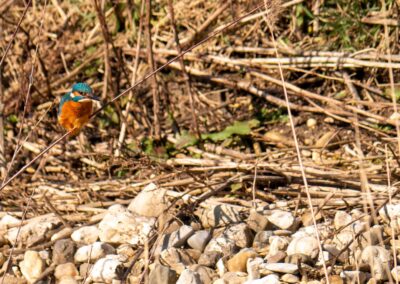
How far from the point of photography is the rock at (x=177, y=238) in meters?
4.28

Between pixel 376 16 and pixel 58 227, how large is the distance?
2447 millimetres

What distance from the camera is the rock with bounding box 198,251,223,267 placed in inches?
162

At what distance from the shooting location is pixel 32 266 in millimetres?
4352

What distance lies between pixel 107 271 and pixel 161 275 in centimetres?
32

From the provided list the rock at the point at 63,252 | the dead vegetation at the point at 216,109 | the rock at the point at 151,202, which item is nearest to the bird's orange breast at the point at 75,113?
the dead vegetation at the point at 216,109

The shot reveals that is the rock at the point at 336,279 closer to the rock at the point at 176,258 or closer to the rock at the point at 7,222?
the rock at the point at 176,258

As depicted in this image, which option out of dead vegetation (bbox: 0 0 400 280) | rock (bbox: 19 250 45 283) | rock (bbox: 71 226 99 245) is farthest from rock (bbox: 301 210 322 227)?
rock (bbox: 19 250 45 283)

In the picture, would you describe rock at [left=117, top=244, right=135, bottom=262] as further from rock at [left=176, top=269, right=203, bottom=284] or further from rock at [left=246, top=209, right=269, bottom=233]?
rock at [left=246, top=209, right=269, bottom=233]

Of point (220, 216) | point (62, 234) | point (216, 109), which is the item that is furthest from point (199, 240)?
point (216, 109)

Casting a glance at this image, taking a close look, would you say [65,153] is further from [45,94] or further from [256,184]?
[256,184]

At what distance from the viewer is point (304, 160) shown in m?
5.02

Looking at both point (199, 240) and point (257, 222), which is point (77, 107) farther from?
point (257, 222)

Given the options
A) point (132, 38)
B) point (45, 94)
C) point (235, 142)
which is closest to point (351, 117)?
point (235, 142)

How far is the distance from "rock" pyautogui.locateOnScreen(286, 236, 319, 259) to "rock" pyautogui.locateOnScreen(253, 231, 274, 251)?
0.62 ft
